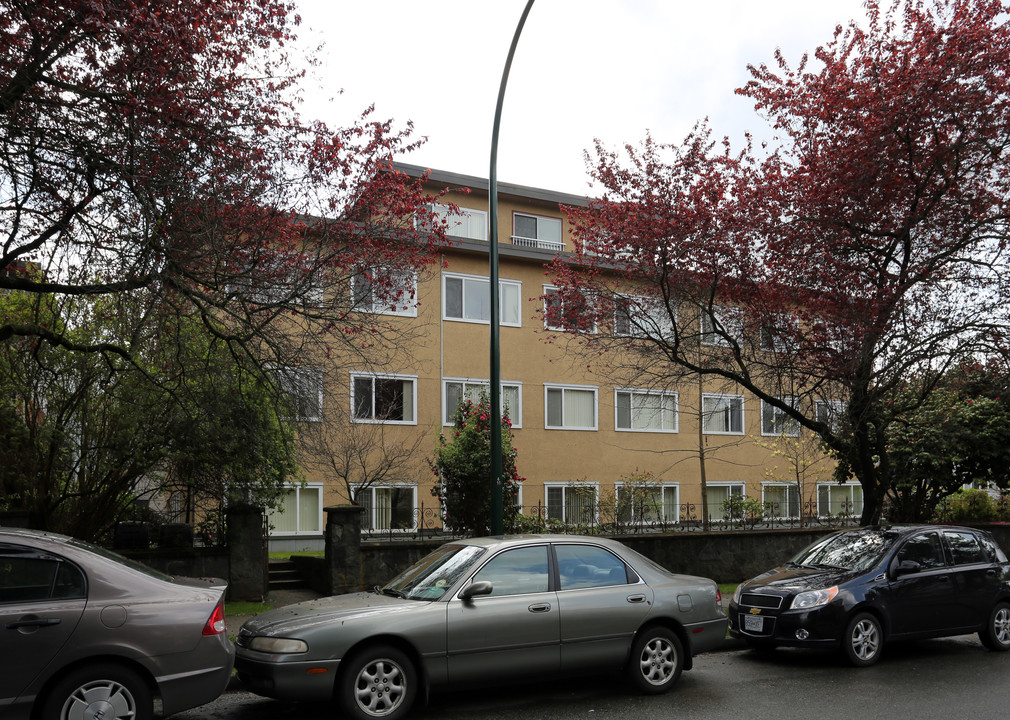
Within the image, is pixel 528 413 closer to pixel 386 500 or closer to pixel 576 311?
pixel 386 500

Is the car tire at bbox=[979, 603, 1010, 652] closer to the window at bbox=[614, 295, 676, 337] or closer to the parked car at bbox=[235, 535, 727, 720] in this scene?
the parked car at bbox=[235, 535, 727, 720]

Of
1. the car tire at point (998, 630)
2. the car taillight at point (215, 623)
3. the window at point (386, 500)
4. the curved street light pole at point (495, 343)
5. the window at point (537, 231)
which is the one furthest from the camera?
the window at point (537, 231)

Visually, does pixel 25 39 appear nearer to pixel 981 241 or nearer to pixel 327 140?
pixel 327 140

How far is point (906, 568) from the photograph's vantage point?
1022 cm

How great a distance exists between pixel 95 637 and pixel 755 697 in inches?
231

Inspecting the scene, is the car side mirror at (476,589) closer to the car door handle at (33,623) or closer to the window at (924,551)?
the car door handle at (33,623)

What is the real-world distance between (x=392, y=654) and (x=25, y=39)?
23.8ft

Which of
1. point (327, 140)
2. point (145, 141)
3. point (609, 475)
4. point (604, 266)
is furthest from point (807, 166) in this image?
point (609, 475)

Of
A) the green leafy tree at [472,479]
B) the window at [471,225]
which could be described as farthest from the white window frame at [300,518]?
the window at [471,225]

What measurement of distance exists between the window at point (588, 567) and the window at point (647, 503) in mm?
9657

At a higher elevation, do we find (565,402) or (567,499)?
(565,402)

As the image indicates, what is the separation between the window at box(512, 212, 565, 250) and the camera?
27234 millimetres

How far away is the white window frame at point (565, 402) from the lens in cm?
2642

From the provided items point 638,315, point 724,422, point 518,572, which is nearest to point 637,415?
point 724,422
